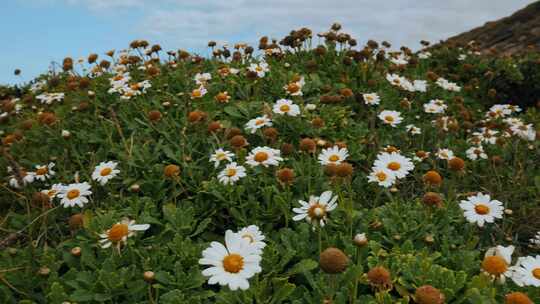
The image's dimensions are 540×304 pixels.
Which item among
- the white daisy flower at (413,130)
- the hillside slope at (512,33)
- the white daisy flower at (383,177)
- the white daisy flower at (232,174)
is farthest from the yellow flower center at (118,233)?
the hillside slope at (512,33)

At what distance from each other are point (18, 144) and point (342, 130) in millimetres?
2958

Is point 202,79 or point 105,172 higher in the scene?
point 202,79

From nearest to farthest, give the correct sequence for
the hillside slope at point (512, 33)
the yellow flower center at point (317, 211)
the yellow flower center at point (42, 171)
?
the yellow flower center at point (317, 211) < the yellow flower center at point (42, 171) < the hillside slope at point (512, 33)

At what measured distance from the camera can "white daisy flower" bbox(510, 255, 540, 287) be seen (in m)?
2.19

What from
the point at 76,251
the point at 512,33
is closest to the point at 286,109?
the point at 76,251

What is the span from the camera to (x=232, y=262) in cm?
185

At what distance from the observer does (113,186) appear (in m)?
3.47

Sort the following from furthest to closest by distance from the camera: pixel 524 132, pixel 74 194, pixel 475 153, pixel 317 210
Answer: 1. pixel 524 132
2. pixel 475 153
3. pixel 74 194
4. pixel 317 210

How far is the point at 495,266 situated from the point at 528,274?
0.21 meters

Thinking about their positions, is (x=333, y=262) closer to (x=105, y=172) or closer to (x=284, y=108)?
(x=105, y=172)

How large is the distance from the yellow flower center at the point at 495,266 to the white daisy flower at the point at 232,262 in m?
1.06

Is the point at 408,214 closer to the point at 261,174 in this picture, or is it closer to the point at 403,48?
the point at 261,174

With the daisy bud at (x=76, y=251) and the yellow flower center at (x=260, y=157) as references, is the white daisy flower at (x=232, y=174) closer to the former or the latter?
the yellow flower center at (x=260, y=157)

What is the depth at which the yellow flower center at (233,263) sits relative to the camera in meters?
1.84
